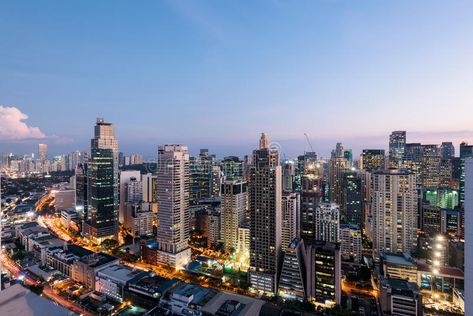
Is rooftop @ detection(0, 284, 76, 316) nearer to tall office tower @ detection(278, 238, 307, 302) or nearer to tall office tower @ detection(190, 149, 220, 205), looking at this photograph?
tall office tower @ detection(278, 238, 307, 302)

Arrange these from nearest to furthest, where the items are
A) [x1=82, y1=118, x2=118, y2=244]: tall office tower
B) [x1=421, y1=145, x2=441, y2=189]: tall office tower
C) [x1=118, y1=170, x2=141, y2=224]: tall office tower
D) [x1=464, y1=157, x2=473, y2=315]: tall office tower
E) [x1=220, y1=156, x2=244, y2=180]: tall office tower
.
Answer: [x1=464, y1=157, x2=473, y2=315]: tall office tower < [x1=82, y1=118, x2=118, y2=244]: tall office tower < [x1=118, y1=170, x2=141, y2=224]: tall office tower < [x1=421, y1=145, x2=441, y2=189]: tall office tower < [x1=220, y1=156, x2=244, y2=180]: tall office tower

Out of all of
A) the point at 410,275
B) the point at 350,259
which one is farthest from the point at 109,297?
the point at 410,275

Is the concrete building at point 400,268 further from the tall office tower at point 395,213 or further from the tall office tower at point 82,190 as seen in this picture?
the tall office tower at point 82,190

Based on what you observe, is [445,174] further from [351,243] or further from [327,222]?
[327,222]

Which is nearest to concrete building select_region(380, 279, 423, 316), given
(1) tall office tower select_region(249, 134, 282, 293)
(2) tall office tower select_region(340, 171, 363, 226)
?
(1) tall office tower select_region(249, 134, 282, 293)

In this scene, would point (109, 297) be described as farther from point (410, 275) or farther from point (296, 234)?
point (410, 275)

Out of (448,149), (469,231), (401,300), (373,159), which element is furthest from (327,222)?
(448,149)

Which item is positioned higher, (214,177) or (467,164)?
(467,164)
